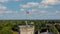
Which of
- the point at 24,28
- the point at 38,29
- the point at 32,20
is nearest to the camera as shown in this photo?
the point at 24,28

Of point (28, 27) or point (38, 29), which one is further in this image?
point (38, 29)

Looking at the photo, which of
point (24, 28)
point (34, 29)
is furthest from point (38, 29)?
point (24, 28)

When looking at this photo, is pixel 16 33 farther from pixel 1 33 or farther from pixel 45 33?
pixel 45 33

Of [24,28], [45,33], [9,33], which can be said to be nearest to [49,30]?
[45,33]

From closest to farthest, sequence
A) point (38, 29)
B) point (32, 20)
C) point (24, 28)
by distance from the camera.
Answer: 1. point (24, 28)
2. point (38, 29)
3. point (32, 20)

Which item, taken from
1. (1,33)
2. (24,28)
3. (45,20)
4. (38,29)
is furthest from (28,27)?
(45,20)

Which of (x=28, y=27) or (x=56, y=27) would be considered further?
(x=56, y=27)

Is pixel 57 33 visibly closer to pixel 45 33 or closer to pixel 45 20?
pixel 45 33

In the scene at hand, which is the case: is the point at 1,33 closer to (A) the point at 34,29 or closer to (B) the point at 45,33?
(A) the point at 34,29
